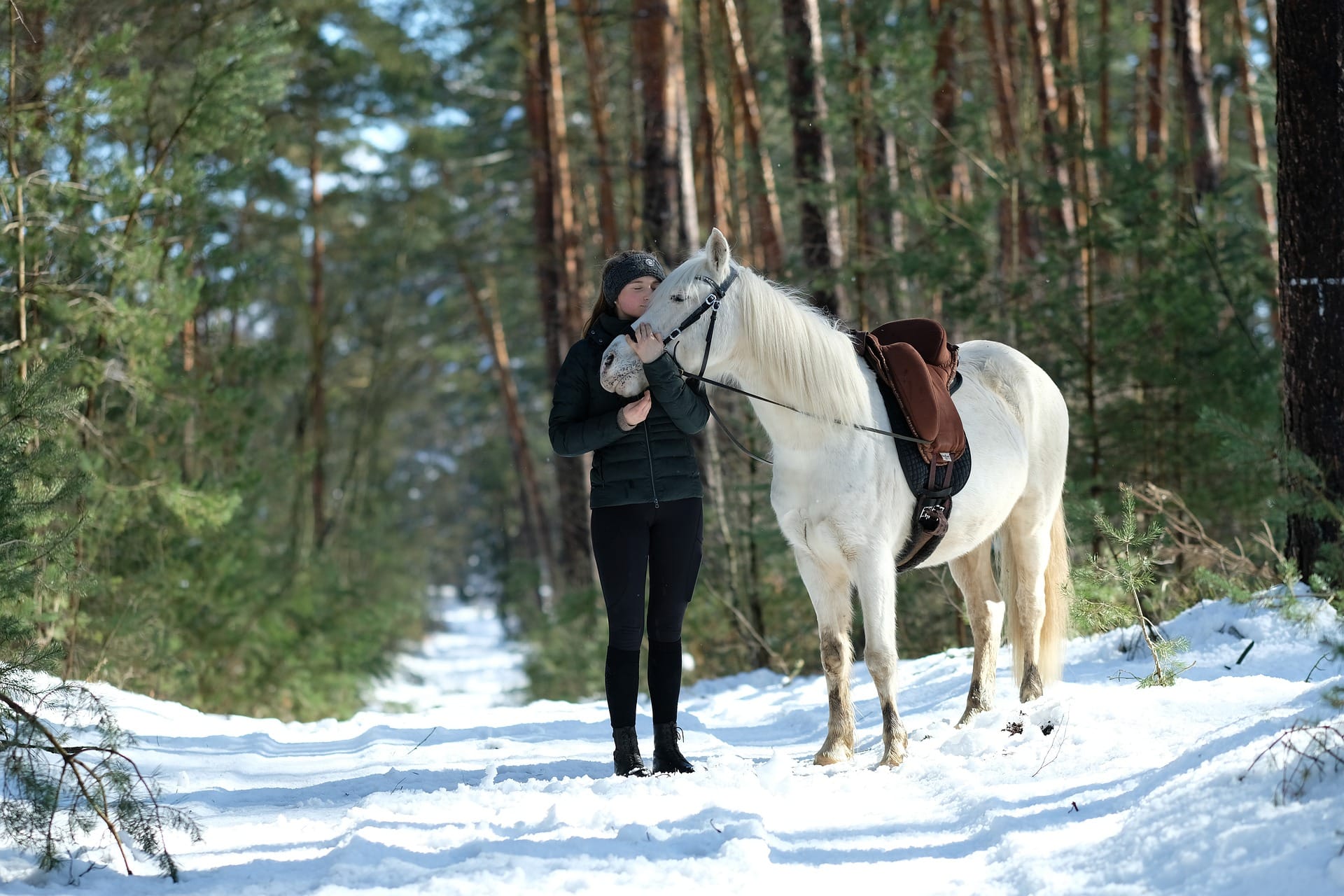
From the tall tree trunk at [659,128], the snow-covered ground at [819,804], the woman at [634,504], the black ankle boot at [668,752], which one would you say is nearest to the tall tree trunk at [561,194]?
the tall tree trunk at [659,128]

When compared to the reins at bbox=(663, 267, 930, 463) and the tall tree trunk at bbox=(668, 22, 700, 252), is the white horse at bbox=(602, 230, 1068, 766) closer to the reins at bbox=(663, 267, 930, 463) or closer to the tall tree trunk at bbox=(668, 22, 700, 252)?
the reins at bbox=(663, 267, 930, 463)

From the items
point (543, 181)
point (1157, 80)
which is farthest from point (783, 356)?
point (1157, 80)

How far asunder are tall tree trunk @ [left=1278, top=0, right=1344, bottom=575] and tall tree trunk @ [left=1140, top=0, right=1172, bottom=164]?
995 cm

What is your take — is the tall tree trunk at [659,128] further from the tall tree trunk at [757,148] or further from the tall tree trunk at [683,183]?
the tall tree trunk at [757,148]

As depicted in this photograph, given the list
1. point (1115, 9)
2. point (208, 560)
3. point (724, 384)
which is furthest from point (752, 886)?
point (1115, 9)

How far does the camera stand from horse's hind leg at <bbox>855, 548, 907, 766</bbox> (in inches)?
170

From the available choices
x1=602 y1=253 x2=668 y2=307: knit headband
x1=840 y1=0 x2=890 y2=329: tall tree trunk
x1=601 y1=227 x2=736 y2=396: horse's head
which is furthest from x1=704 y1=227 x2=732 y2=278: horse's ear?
x1=840 y1=0 x2=890 y2=329: tall tree trunk

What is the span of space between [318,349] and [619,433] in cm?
1277

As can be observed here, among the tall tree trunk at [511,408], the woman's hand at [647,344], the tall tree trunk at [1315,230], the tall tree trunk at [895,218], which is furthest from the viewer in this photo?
the tall tree trunk at [511,408]

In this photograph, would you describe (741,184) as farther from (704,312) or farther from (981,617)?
(704,312)

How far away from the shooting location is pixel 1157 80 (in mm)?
15914

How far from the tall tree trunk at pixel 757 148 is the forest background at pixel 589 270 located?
0.45 ft

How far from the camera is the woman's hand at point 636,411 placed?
4027mm

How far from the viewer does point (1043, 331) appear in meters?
8.84
